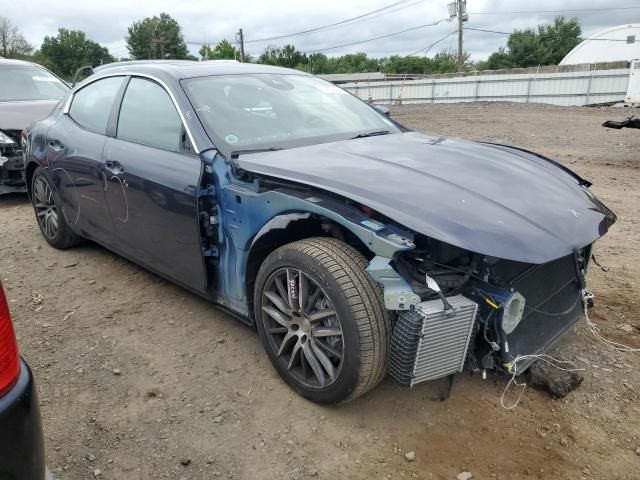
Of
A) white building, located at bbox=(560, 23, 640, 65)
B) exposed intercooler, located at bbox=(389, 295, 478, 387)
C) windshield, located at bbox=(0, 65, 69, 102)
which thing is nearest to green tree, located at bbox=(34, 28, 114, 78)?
white building, located at bbox=(560, 23, 640, 65)

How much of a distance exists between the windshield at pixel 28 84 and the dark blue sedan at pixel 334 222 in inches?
177

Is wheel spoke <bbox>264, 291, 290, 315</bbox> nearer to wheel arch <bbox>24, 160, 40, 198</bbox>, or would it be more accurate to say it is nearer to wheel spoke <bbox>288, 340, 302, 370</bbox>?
wheel spoke <bbox>288, 340, 302, 370</bbox>

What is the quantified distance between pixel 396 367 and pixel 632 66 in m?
22.8

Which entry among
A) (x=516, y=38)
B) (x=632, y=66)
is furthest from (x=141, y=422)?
(x=516, y=38)

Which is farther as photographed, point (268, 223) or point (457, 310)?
point (268, 223)

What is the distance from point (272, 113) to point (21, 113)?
4.95m

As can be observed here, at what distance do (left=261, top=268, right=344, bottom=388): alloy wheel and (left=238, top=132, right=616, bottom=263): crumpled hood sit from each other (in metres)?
0.49

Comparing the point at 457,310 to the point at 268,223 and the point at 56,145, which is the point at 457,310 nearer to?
the point at 268,223

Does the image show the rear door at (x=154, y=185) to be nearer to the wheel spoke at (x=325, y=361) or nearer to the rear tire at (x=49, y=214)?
the wheel spoke at (x=325, y=361)

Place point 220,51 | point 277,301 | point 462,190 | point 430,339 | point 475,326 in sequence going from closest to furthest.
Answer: point 430,339 < point 475,326 < point 462,190 < point 277,301 < point 220,51

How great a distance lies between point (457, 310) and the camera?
2137 millimetres

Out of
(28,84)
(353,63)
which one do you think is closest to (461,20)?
(28,84)

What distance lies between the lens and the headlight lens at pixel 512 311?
224 centimetres

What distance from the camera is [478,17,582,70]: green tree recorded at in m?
59.1
